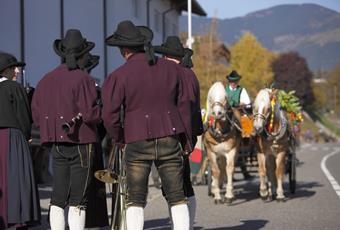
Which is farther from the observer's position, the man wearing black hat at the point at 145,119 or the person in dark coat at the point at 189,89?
the person in dark coat at the point at 189,89

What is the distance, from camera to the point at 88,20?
24000 millimetres

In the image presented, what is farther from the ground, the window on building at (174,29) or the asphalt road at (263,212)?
the window on building at (174,29)

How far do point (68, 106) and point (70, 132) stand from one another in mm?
246

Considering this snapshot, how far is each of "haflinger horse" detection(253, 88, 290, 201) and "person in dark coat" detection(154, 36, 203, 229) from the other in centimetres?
474

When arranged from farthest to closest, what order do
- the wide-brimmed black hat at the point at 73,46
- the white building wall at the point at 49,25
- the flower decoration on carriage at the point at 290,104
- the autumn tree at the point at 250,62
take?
the autumn tree at the point at 250,62 < the white building wall at the point at 49,25 < the flower decoration on carriage at the point at 290,104 < the wide-brimmed black hat at the point at 73,46

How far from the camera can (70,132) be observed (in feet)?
22.8

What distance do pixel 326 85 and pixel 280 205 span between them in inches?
5676

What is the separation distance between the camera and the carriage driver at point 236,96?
13113 mm

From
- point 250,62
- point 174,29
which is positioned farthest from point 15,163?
point 250,62

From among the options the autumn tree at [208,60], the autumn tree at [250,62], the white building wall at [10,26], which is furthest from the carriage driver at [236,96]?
the autumn tree at [250,62]

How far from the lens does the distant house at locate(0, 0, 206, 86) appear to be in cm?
1770

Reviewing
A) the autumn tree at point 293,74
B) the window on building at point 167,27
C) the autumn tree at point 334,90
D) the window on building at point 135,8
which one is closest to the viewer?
the window on building at point 135,8

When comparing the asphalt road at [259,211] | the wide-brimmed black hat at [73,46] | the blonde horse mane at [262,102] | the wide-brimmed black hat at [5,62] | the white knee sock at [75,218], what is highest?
the wide-brimmed black hat at [73,46]

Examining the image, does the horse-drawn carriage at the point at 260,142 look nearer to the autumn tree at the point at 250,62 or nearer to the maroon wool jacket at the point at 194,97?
the maroon wool jacket at the point at 194,97
